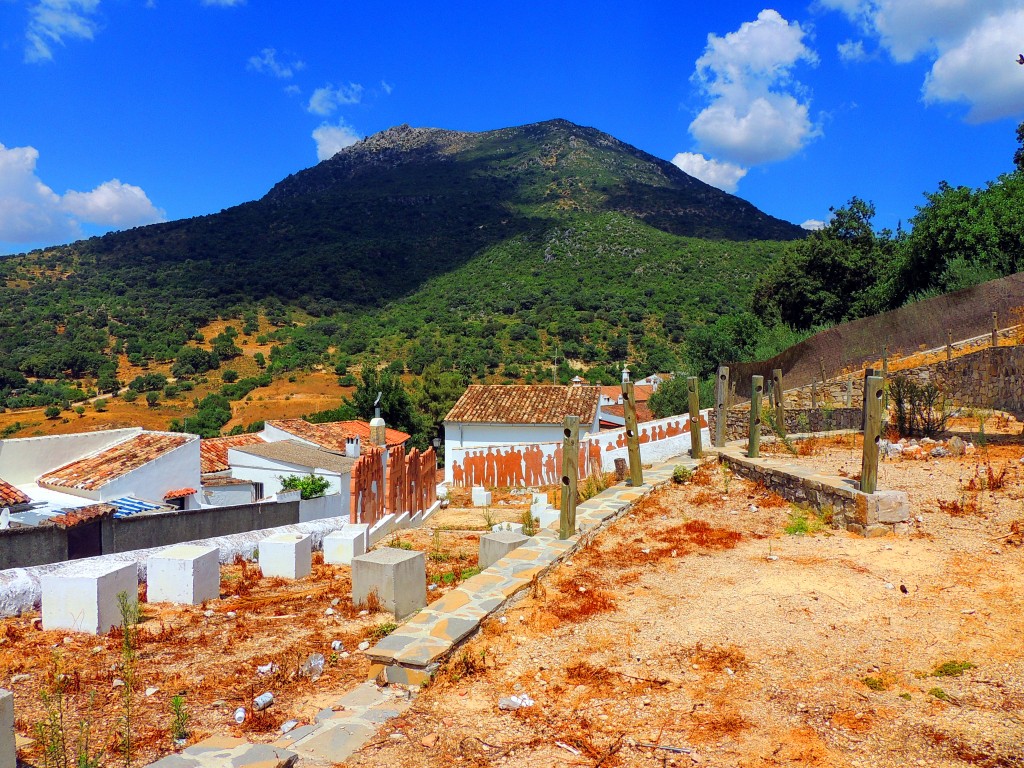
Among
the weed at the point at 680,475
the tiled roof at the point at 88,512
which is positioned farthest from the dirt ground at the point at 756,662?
Result: the tiled roof at the point at 88,512

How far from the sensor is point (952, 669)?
4.14 metres

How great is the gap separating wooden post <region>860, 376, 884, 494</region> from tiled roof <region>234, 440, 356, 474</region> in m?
16.9

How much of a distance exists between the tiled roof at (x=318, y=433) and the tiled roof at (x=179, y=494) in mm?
7525

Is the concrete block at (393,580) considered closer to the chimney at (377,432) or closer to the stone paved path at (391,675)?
the stone paved path at (391,675)

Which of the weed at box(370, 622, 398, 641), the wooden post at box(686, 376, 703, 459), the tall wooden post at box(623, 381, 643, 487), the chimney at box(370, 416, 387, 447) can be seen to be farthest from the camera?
the chimney at box(370, 416, 387, 447)

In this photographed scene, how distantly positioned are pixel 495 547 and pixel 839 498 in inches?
163

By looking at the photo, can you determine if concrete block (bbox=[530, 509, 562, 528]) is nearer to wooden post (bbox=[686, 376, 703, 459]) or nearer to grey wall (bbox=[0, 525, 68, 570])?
wooden post (bbox=[686, 376, 703, 459])

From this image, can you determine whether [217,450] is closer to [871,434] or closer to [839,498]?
[839,498]

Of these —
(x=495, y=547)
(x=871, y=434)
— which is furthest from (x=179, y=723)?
(x=871, y=434)

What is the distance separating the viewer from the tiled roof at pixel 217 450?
2227cm

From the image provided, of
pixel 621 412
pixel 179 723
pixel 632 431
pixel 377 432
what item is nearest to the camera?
pixel 179 723

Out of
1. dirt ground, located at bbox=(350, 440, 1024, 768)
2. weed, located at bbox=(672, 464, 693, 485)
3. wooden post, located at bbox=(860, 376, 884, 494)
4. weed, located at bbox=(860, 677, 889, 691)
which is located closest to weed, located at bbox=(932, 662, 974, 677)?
dirt ground, located at bbox=(350, 440, 1024, 768)

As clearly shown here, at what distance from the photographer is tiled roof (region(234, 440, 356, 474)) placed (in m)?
22.0

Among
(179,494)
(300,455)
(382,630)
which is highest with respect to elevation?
(382,630)
